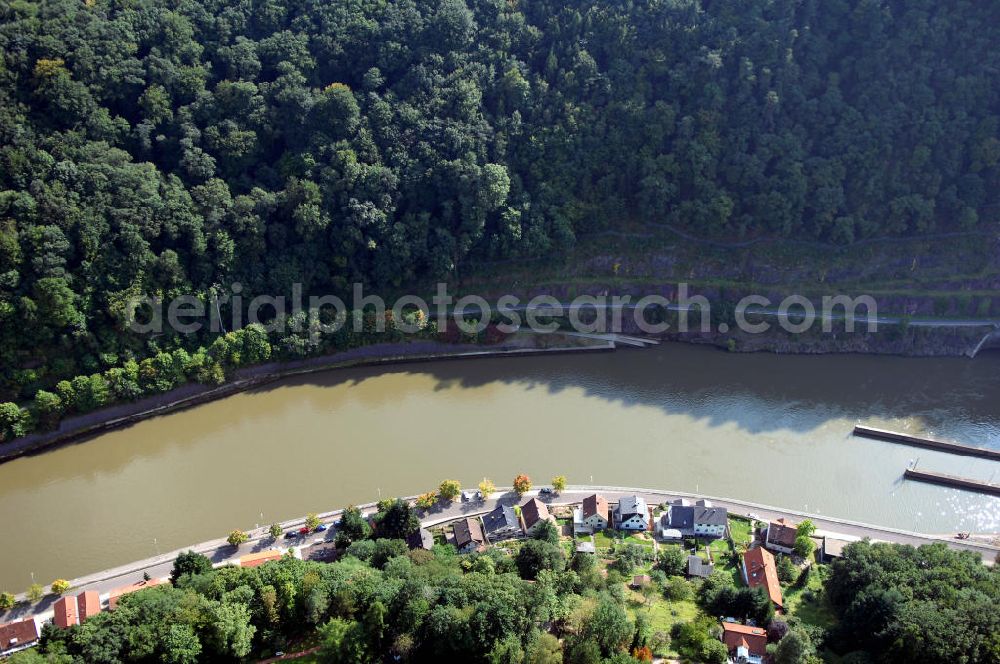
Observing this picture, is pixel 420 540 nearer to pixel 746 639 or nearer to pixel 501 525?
pixel 501 525

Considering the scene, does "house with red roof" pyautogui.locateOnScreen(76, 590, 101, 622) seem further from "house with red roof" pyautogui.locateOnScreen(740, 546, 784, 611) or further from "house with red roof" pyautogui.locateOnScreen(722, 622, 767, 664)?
"house with red roof" pyautogui.locateOnScreen(740, 546, 784, 611)

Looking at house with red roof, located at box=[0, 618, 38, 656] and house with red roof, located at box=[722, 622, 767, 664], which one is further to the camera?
house with red roof, located at box=[0, 618, 38, 656]

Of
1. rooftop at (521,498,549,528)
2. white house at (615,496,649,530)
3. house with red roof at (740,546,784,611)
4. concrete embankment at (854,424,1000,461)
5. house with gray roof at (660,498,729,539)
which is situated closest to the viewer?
house with red roof at (740,546,784,611)

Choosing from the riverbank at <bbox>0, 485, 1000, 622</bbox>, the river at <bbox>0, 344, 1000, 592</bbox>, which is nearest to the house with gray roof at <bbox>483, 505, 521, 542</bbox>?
the riverbank at <bbox>0, 485, 1000, 622</bbox>

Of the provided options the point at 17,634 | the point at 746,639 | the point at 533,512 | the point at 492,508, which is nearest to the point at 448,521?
the point at 492,508

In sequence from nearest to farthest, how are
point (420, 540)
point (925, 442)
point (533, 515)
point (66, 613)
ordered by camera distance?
point (66, 613), point (420, 540), point (533, 515), point (925, 442)

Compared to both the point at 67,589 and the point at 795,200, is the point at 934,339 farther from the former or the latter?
the point at 67,589

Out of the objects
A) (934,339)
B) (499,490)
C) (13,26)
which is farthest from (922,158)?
(13,26)
